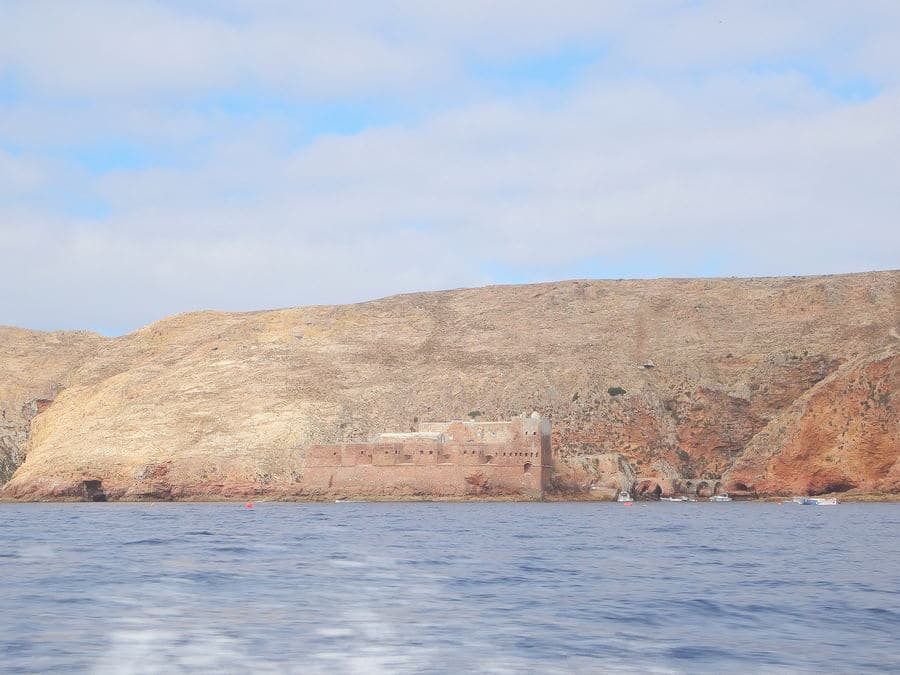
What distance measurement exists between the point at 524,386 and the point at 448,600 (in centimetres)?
9254

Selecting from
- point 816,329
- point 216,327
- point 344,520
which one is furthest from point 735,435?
point 216,327

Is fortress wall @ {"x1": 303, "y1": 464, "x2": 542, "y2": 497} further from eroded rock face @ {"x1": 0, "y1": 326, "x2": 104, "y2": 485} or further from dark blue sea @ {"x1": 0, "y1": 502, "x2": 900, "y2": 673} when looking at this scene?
eroded rock face @ {"x1": 0, "y1": 326, "x2": 104, "y2": 485}

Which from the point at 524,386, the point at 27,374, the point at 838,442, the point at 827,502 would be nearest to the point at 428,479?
the point at 524,386

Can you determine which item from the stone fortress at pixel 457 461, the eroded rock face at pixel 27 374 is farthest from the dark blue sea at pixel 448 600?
the eroded rock face at pixel 27 374

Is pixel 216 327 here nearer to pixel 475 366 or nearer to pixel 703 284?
pixel 475 366

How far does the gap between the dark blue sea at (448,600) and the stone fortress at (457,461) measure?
34.4 metres

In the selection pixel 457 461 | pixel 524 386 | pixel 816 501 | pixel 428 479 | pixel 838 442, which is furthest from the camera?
pixel 524 386

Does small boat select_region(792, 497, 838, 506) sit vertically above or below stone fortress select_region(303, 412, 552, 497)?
below

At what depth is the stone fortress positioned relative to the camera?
9812 centimetres

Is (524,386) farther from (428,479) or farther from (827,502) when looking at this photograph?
(827,502)

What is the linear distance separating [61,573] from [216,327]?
123552mm

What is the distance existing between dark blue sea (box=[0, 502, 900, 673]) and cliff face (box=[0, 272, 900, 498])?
144 feet

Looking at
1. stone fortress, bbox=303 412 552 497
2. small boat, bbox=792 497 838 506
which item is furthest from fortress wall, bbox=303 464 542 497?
small boat, bbox=792 497 838 506

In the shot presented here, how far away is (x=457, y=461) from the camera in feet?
325
